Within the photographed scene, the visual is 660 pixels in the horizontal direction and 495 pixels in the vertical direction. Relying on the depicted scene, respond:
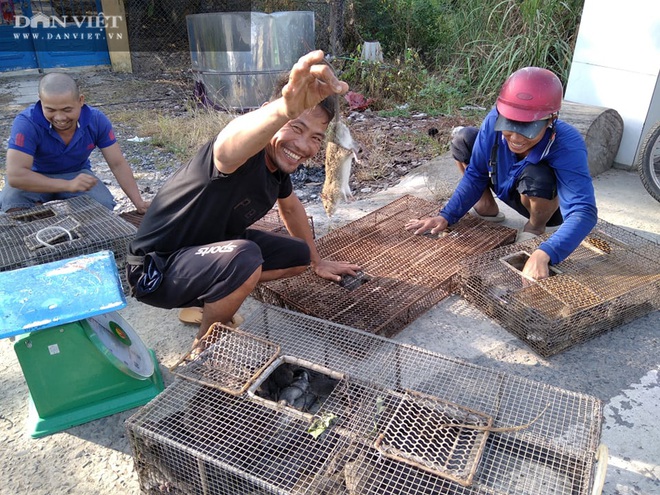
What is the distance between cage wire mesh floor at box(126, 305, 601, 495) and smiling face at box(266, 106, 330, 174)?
32.1 inches

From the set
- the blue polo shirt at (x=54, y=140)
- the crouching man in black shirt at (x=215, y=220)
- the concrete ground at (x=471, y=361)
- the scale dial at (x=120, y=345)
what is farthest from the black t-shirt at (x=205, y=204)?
the blue polo shirt at (x=54, y=140)

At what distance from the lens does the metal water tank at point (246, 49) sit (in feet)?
25.2

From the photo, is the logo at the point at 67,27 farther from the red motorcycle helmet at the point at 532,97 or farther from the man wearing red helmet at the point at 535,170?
the red motorcycle helmet at the point at 532,97

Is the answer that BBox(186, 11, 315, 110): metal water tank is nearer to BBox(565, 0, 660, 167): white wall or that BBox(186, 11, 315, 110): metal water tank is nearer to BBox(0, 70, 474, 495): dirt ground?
BBox(0, 70, 474, 495): dirt ground

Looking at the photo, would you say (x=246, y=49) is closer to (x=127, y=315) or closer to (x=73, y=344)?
(x=127, y=315)

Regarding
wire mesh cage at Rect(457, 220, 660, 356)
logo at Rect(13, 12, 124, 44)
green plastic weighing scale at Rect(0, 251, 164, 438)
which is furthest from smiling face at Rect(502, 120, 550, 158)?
logo at Rect(13, 12, 124, 44)

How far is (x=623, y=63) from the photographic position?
15.5 ft

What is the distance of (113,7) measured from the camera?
10.8 metres

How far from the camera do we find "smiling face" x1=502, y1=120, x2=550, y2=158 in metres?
3.00

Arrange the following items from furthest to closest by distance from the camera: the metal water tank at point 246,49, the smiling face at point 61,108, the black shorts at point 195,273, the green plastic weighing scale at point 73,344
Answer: the metal water tank at point 246,49, the smiling face at point 61,108, the black shorts at point 195,273, the green plastic weighing scale at point 73,344


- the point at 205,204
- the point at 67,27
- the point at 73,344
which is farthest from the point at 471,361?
the point at 67,27

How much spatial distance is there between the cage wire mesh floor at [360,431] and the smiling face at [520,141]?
1473 mm

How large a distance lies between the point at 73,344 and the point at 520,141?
2478 millimetres


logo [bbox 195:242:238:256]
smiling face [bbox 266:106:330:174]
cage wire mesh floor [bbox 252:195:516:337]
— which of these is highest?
smiling face [bbox 266:106:330:174]
